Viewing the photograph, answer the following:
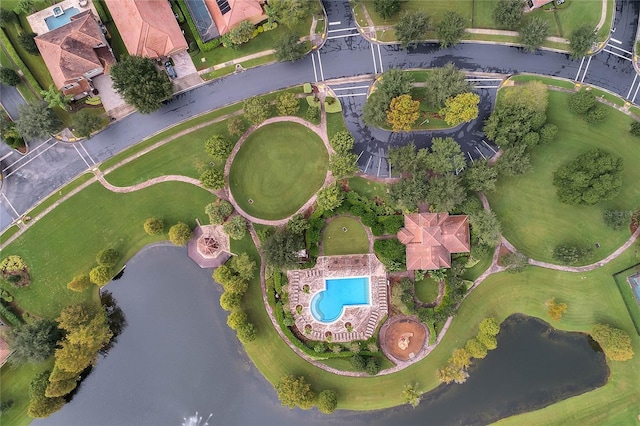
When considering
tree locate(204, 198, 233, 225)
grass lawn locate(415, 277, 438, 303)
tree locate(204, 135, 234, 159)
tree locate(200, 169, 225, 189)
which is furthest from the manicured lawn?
grass lawn locate(415, 277, 438, 303)

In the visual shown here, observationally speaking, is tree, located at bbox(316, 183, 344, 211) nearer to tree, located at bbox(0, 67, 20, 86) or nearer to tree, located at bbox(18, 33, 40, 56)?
tree, located at bbox(18, 33, 40, 56)

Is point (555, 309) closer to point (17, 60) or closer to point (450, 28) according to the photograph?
point (450, 28)

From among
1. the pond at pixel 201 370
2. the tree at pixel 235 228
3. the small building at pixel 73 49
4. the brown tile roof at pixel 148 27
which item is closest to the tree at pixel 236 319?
the pond at pixel 201 370

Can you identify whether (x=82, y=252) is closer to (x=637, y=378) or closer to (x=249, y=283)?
(x=249, y=283)

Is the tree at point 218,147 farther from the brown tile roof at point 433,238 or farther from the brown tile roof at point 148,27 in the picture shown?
the brown tile roof at point 433,238

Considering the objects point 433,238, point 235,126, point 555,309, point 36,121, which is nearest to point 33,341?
point 36,121

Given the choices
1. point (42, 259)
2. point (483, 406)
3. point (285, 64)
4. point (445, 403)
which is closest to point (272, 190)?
point (285, 64)

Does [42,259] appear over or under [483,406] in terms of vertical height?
over
